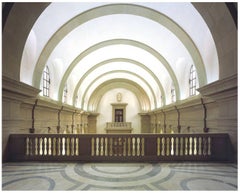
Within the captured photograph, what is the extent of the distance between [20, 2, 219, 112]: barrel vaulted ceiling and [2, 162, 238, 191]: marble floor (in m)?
4.17

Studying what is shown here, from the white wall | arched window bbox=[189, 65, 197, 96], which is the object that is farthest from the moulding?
the white wall

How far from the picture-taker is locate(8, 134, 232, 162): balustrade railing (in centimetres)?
601

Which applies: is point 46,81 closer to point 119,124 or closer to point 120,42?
point 120,42

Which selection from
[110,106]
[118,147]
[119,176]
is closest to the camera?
[119,176]

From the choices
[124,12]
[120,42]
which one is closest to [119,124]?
[120,42]

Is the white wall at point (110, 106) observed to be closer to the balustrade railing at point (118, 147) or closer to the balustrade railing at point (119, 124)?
the balustrade railing at point (119, 124)

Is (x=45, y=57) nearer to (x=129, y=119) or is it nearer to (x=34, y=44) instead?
(x=34, y=44)

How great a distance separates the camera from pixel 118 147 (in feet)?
19.4

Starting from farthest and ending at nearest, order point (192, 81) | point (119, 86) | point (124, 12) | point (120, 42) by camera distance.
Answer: point (119, 86)
point (120, 42)
point (192, 81)
point (124, 12)

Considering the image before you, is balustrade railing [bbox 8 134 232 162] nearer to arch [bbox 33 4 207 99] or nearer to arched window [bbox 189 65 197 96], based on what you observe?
arch [bbox 33 4 207 99]

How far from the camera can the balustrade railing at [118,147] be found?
601 cm

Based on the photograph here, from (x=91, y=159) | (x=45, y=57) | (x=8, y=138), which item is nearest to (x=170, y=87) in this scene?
(x=45, y=57)

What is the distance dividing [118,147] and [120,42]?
25.0 feet

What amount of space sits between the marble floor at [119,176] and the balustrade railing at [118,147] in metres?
0.34
